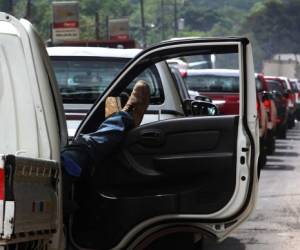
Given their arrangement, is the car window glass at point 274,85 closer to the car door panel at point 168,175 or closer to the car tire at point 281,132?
the car tire at point 281,132

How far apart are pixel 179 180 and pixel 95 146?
0.60 metres

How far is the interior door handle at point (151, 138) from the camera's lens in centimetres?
647

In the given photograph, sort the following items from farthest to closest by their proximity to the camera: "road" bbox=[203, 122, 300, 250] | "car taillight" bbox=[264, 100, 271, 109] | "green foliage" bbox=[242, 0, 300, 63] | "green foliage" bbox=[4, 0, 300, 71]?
1. "green foliage" bbox=[242, 0, 300, 63]
2. "green foliage" bbox=[4, 0, 300, 71]
3. "car taillight" bbox=[264, 100, 271, 109]
4. "road" bbox=[203, 122, 300, 250]

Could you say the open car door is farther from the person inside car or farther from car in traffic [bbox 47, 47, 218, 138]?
car in traffic [bbox 47, 47, 218, 138]

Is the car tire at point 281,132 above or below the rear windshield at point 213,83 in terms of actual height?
below

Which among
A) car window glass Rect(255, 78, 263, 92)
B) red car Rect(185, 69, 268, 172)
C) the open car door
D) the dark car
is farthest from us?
the dark car

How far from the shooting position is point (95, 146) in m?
6.21

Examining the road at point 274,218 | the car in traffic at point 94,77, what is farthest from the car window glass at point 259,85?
the car in traffic at point 94,77

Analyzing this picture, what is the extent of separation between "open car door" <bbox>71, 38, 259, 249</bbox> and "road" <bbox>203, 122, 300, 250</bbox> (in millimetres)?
2931

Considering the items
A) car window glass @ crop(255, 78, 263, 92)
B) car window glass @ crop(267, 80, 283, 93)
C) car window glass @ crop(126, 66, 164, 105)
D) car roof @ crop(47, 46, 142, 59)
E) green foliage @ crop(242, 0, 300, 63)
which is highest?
car roof @ crop(47, 46, 142, 59)

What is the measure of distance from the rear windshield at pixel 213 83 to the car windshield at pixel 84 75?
8.10 meters

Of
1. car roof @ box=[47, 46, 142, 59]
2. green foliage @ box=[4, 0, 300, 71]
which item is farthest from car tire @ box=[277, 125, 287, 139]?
green foliage @ box=[4, 0, 300, 71]

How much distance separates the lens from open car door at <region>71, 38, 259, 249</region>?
614 centimetres

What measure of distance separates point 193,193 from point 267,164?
13050 millimetres
